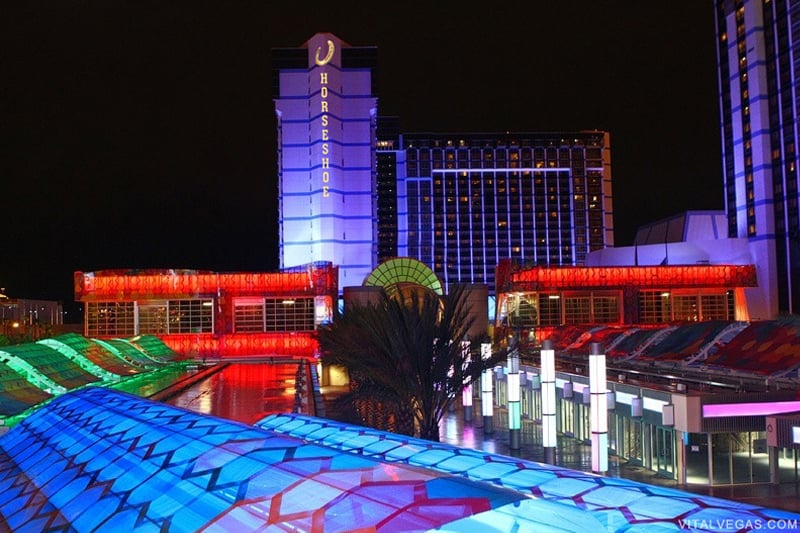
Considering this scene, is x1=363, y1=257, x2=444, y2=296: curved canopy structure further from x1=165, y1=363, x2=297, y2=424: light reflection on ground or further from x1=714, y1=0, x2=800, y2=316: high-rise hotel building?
x1=714, y1=0, x2=800, y2=316: high-rise hotel building

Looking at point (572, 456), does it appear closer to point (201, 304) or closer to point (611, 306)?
point (611, 306)

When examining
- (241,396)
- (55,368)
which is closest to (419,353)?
(241,396)

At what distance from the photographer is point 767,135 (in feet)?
174

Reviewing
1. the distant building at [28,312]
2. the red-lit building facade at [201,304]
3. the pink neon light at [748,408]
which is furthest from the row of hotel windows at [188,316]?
the pink neon light at [748,408]

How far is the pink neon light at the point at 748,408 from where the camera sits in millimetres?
18016

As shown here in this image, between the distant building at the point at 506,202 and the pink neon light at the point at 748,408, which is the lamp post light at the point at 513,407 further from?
the distant building at the point at 506,202

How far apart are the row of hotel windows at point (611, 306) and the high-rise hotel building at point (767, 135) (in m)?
3.82

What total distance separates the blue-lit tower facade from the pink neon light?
46.7 meters

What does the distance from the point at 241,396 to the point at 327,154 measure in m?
42.5

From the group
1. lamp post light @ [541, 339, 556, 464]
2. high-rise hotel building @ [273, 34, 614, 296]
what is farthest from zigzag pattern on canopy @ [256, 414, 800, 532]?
high-rise hotel building @ [273, 34, 614, 296]

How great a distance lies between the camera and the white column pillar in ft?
58.4

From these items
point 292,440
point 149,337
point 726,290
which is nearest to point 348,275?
point 149,337

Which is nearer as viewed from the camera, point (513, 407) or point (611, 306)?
point (513, 407)

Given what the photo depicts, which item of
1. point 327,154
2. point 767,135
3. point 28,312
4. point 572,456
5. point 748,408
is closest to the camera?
point 748,408
